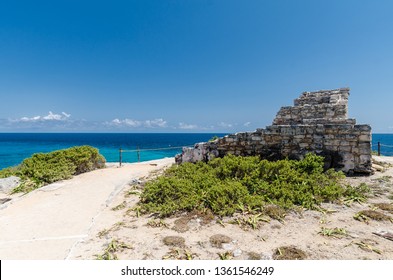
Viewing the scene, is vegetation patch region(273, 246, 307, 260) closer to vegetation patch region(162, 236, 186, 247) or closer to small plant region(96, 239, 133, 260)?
vegetation patch region(162, 236, 186, 247)

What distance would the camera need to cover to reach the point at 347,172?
735 centimetres

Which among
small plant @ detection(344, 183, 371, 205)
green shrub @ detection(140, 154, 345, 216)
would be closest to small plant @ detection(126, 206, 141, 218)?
green shrub @ detection(140, 154, 345, 216)

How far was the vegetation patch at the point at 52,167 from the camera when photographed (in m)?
8.88

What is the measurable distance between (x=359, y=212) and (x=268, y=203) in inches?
75.2

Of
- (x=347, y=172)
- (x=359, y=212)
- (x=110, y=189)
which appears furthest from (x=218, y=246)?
(x=347, y=172)

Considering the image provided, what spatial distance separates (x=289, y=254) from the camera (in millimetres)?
3266

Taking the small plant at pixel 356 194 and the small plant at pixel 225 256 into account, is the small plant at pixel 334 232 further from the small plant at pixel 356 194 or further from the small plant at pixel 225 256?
the small plant at pixel 225 256

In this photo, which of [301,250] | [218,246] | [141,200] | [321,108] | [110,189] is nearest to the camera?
[301,250]

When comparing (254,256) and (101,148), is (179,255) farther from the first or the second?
(101,148)

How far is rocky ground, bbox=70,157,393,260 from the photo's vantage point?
3.35m

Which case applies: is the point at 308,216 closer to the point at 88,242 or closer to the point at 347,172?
the point at 347,172

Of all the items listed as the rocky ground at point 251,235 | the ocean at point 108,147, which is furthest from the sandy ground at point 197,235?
the ocean at point 108,147

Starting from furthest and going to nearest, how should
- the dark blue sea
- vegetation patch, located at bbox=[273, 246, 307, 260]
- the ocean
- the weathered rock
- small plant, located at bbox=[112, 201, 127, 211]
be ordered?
the dark blue sea, the ocean, the weathered rock, small plant, located at bbox=[112, 201, 127, 211], vegetation patch, located at bbox=[273, 246, 307, 260]

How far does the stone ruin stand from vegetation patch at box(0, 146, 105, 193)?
5154 mm
